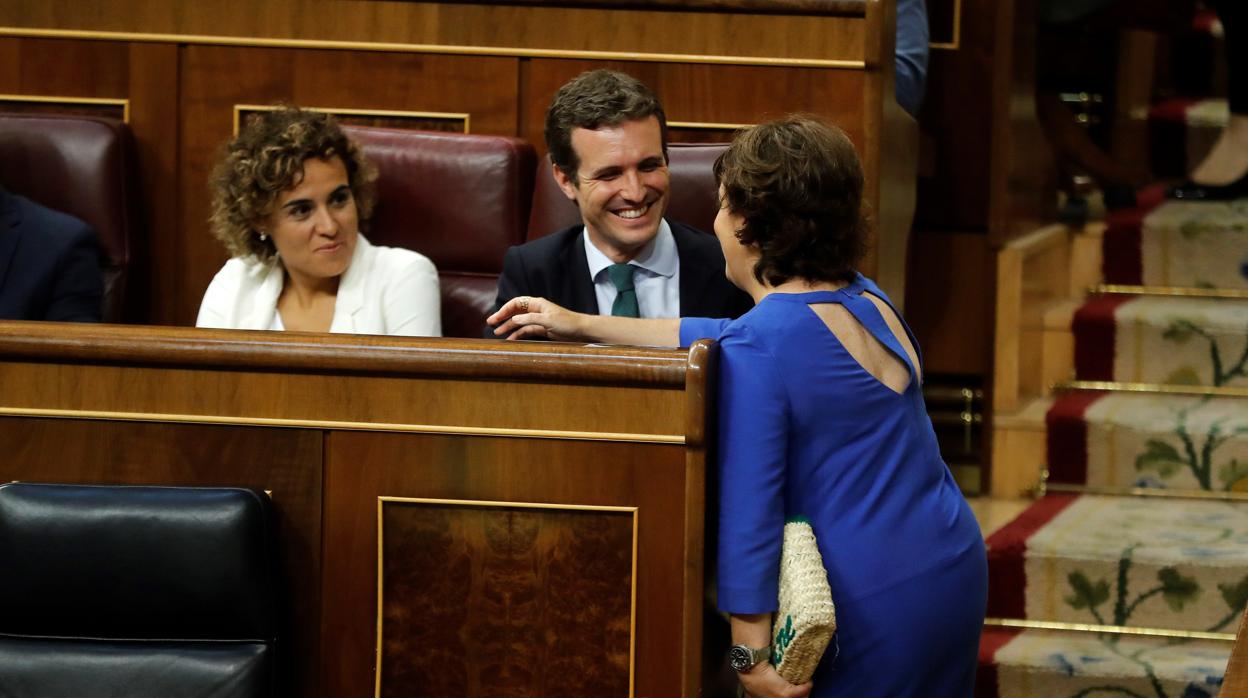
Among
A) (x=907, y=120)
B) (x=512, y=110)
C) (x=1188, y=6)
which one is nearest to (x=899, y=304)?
(x=907, y=120)

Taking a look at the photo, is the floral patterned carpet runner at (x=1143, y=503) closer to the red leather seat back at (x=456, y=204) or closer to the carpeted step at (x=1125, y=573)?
the carpeted step at (x=1125, y=573)

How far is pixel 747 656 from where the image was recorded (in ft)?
5.32

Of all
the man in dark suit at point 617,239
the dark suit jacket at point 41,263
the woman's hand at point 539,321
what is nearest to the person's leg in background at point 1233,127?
the man in dark suit at point 617,239

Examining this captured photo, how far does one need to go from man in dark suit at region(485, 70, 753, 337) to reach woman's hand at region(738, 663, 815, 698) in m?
0.71

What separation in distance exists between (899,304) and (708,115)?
1.64 feet

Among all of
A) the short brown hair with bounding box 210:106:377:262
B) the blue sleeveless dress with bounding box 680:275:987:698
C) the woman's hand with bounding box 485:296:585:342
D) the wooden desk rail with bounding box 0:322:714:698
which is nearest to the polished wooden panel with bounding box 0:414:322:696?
the wooden desk rail with bounding box 0:322:714:698

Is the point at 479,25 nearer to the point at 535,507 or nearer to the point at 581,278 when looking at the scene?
the point at 581,278

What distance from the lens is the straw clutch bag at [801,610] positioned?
5.18 ft

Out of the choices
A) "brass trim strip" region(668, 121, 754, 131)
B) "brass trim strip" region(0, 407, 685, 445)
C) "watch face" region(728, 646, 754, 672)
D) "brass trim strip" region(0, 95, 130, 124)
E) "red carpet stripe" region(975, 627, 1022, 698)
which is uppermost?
"brass trim strip" region(0, 95, 130, 124)

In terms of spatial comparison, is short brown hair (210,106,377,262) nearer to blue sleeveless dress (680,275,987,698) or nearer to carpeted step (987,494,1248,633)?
blue sleeveless dress (680,275,987,698)

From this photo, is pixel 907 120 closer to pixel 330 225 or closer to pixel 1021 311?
pixel 1021 311

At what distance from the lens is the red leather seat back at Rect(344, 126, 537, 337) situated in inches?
104

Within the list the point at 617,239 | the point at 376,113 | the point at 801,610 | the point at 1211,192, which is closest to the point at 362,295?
the point at 376,113

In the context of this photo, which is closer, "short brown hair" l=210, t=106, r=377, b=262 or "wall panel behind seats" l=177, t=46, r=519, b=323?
"short brown hair" l=210, t=106, r=377, b=262
